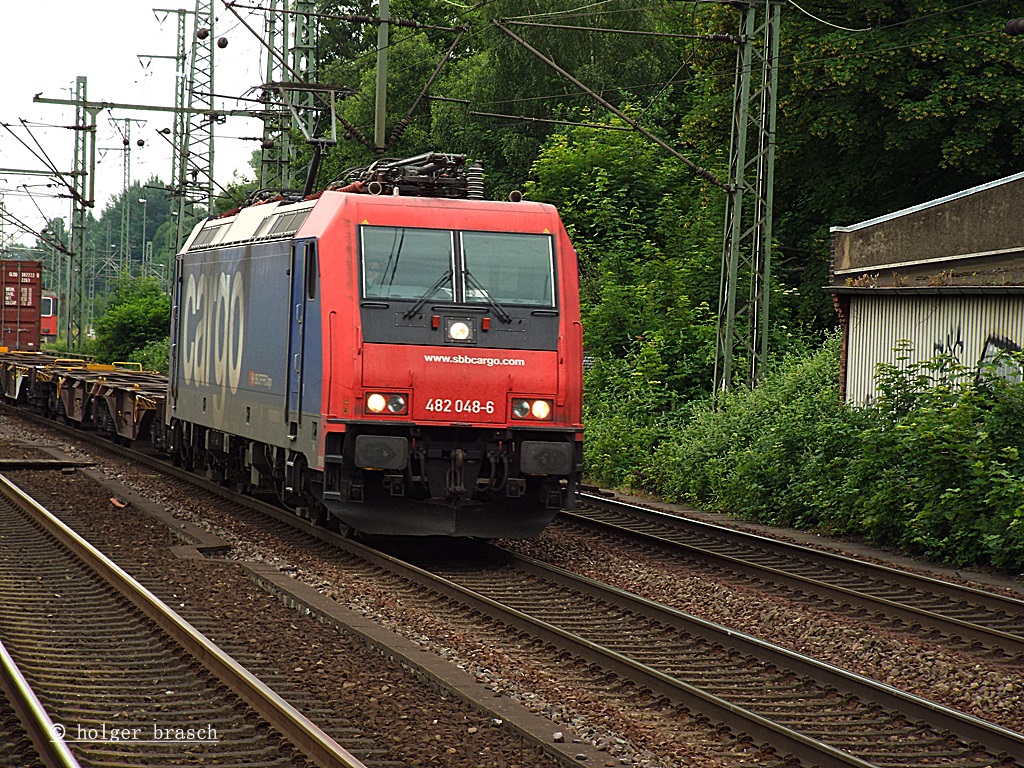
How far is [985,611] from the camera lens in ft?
36.3

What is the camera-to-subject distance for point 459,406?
40.2 feet

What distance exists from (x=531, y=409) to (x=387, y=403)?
1.29m

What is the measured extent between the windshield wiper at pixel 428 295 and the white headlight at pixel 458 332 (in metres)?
0.33

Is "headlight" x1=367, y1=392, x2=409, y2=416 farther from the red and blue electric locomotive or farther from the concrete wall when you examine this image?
the concrete wall

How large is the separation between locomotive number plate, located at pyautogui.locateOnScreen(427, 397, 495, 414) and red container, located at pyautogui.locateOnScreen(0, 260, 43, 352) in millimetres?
33765

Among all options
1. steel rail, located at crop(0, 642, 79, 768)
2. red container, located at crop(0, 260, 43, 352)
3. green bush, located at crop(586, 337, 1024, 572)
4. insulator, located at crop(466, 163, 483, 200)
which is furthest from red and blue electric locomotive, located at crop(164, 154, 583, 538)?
red container, located at crop(0, 260, 43, 352)

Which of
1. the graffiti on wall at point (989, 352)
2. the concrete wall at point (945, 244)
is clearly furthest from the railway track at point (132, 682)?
the concrete wall at point (945, 244)

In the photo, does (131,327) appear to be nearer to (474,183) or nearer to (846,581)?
(474,183)

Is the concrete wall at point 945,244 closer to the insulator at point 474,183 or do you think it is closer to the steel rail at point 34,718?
the insulator at point 474,183

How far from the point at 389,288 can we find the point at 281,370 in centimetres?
189

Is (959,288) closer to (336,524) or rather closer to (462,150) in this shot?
(336,524)

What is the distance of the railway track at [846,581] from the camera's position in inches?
402

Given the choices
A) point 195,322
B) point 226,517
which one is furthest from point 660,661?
point 195,322

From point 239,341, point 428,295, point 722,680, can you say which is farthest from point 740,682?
point 239,341
